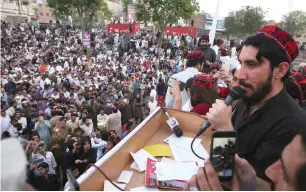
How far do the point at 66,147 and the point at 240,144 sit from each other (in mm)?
4365

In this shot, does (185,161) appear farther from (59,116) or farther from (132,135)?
(59,116)

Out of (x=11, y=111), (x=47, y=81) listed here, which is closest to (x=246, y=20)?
(x=47, y=81)

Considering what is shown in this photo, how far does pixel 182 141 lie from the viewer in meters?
2.02

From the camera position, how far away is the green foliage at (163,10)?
64.8ft

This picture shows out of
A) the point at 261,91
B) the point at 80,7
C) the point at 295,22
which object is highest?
the point at 80,7

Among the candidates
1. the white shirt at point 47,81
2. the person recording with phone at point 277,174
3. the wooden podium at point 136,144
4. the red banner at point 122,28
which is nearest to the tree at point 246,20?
the red banner at point 122,28

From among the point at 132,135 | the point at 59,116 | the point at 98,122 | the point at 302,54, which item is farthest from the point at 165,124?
the point at 302,54

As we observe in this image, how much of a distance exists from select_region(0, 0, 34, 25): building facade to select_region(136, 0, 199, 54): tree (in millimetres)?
21172

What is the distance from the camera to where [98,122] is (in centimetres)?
776

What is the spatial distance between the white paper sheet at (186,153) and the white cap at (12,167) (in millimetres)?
Result: 954

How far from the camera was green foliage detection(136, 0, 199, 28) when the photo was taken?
19766 millimetres

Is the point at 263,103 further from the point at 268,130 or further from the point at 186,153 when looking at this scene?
the point at 186,153

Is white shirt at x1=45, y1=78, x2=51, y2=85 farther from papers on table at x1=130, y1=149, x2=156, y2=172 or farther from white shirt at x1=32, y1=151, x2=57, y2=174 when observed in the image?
papers on table at x1=130, y1=149, x2=156, y2=172

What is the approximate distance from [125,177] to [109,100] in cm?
781
